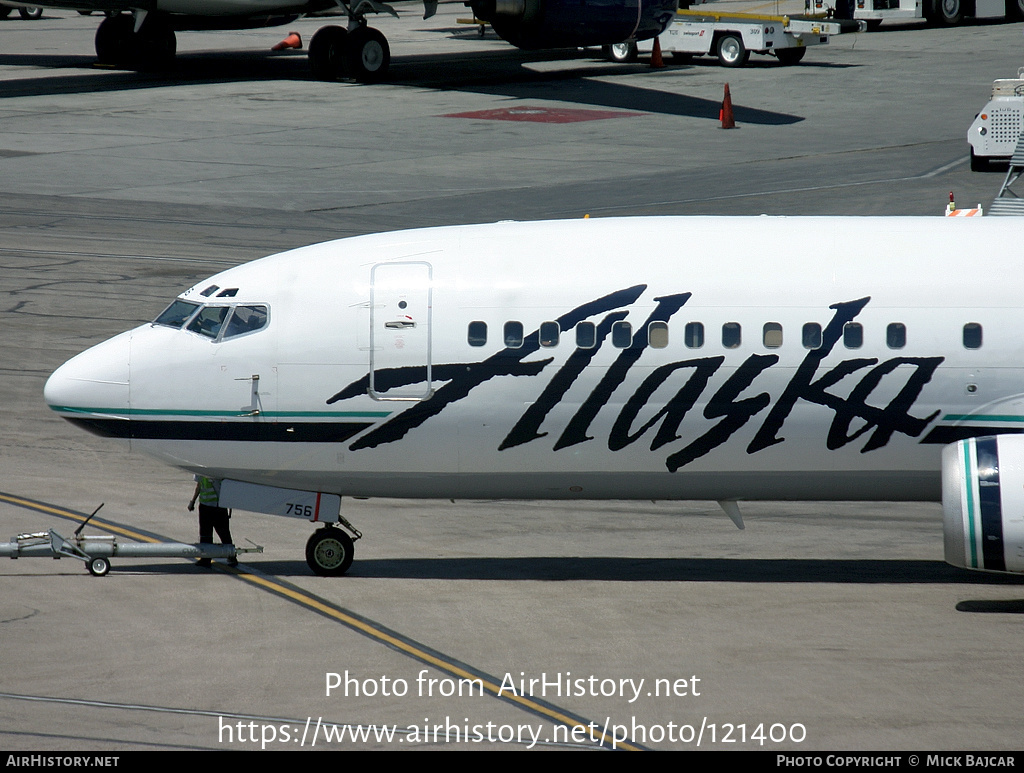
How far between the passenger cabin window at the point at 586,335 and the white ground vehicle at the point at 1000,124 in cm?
2559

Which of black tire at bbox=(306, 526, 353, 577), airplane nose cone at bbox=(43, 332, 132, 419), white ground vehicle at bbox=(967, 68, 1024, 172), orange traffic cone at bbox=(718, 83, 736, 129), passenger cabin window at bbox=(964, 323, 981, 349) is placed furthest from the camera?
orange traffic cone at bbox=(718, 83, 736, 129)

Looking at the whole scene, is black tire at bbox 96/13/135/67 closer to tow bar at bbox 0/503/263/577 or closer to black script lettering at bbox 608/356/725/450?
tow bar at bbox 0/503/263/577

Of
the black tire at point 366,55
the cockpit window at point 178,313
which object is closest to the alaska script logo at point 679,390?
the cockpit window at point 178,313

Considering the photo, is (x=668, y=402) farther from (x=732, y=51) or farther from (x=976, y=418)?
(x=732, y=51)

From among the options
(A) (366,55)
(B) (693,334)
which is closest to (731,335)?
(B) (693,334)

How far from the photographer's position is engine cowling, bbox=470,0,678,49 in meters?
46.1

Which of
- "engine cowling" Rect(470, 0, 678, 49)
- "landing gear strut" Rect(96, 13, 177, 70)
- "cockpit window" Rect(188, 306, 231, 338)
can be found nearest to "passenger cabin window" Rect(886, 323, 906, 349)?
"cockpit window" Rect(188, 306, 231, 338)

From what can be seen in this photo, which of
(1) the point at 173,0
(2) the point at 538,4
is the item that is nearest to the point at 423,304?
(2) the point at 538,4

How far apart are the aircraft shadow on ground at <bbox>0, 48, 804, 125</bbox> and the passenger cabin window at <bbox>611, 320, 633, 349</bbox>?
3374cm

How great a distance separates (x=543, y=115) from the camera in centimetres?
4903

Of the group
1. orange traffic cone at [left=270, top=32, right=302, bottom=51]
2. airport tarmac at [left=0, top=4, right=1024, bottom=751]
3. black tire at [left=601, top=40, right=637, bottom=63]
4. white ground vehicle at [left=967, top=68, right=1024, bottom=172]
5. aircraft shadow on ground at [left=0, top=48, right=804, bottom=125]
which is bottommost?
airport tarmac at [left=0, top=4, right=1024, bottom=751]

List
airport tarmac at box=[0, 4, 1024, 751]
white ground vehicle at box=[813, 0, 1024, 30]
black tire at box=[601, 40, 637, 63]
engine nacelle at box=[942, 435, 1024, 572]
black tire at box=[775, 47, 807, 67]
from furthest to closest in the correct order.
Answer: white ground vehicle at box=[813, 0, 1024, 30], black tire at box=[601, 40, 637, 63], black tire at box=[775, 47, 807, 67], engine nacelle at box=[942, 435, 1024, 572], airport tarmac at box=[0, 4, 1024, 751]

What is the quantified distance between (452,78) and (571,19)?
1124 centimetres
